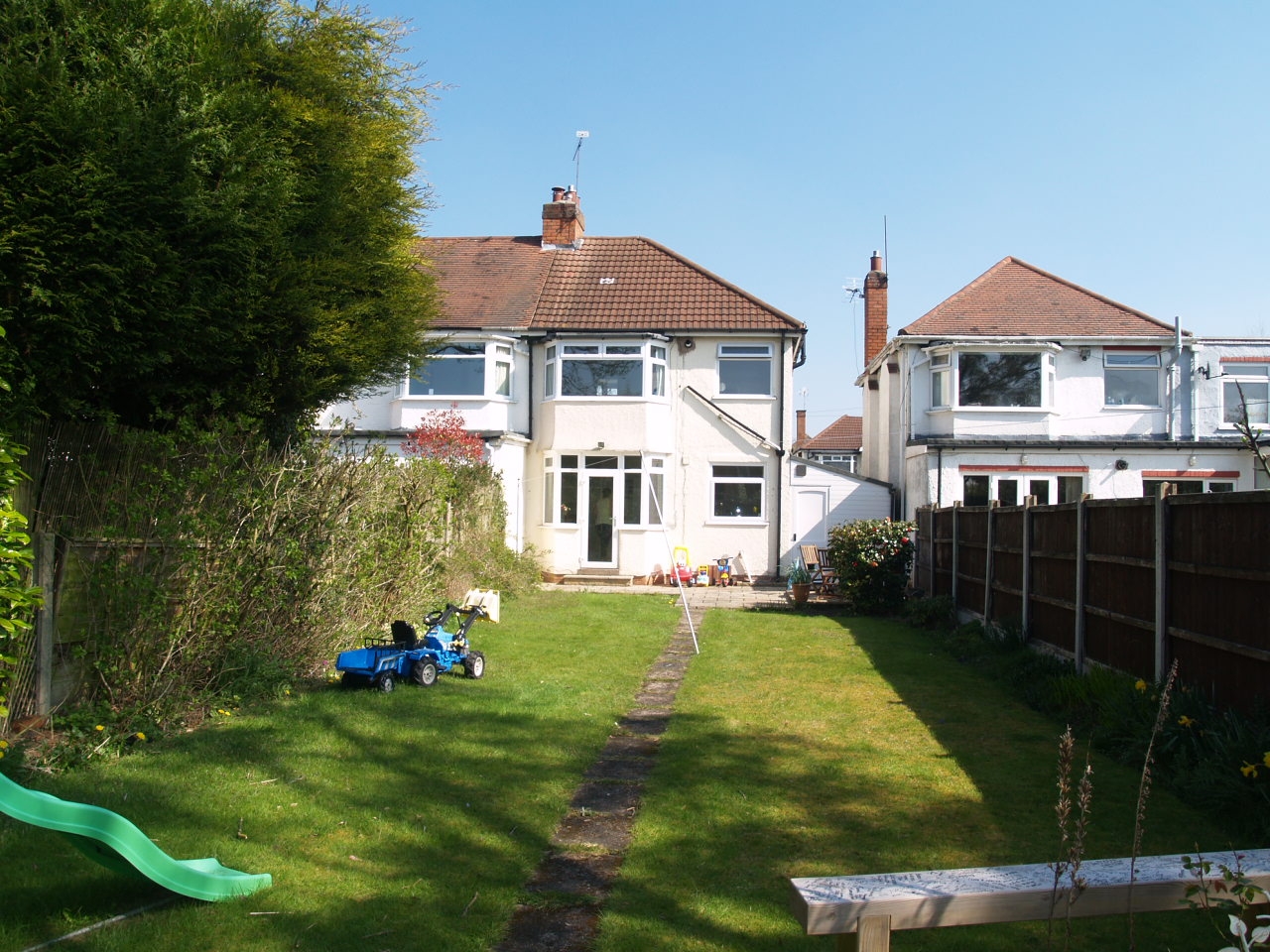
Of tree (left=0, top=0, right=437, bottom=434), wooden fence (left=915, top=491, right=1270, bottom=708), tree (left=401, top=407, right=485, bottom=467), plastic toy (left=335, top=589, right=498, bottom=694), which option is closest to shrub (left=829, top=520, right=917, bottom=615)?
wooden fence (left=915, top=491, right=1270, bottom=708)

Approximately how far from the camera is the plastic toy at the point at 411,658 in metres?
9.02

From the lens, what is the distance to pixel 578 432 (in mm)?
24203

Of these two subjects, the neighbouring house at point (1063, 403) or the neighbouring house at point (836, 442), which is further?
the neighbouring house at point (836, 442)

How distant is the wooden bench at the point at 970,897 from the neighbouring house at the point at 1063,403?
811 inches

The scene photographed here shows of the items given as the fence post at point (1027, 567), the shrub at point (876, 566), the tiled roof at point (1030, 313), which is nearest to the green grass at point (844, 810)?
the fence post at point (1027, 567)

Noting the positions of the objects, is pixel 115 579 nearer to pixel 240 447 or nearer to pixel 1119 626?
pixel 240 447

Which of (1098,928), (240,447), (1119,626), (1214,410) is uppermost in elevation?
(1214,410)

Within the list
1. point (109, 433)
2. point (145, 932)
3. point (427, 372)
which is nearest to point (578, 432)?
point (427, 372)

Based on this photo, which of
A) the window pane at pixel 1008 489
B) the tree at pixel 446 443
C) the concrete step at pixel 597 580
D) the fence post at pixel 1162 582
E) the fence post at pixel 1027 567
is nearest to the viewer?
the fence post at pixel 1162 582

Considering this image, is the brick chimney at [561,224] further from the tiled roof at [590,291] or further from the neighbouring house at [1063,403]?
the neighbouring house at [1063,403]

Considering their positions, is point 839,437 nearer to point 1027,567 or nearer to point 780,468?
point 780,468

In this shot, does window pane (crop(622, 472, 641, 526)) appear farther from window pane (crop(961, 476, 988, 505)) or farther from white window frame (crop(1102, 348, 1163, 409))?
white window frame (crop(1102, 348, 1163, 409))

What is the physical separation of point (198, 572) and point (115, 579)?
724 millimetres

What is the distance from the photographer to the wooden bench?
313cm
